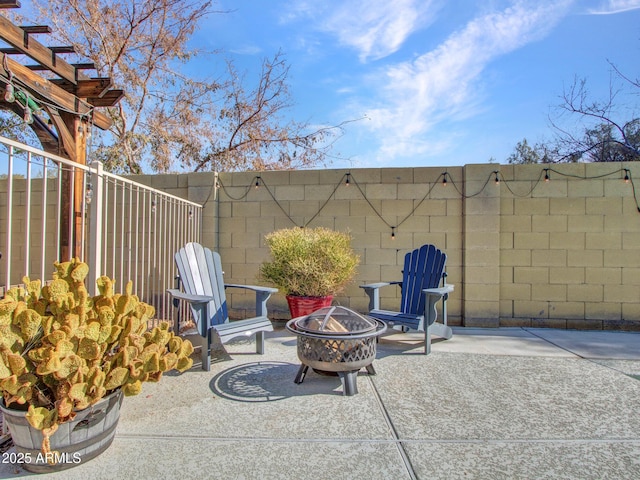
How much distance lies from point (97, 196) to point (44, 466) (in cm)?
180

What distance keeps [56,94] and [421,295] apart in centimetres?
439

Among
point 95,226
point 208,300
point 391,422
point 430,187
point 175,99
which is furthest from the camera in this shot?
point 175,99

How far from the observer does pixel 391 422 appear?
2.26 metres

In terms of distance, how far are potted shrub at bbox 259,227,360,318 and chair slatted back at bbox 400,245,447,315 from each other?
732mm

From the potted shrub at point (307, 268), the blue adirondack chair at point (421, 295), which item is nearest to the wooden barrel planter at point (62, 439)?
the blue adirondack chair at point (421, 295)

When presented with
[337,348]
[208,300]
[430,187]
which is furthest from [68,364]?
[430,187]

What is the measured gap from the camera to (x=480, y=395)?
8.74 ft

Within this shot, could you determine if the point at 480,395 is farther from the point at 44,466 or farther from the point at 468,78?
the point at 468,78

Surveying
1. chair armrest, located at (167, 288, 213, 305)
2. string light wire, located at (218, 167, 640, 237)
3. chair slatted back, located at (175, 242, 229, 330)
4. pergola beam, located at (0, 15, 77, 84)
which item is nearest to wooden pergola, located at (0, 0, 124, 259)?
pergola beam, located at (0, 15, 77, 84)

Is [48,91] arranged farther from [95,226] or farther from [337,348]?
[337,348]

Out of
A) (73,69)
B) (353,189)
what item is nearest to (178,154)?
(73,69)

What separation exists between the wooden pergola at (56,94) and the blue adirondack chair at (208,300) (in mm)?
986

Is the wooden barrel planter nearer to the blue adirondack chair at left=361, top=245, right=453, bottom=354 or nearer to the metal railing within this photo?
the metal railing

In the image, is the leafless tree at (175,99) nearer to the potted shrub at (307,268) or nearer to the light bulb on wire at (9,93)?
the light bulb on wire at (9,93)
